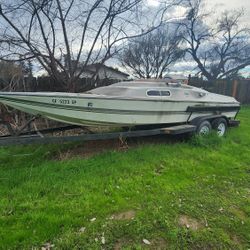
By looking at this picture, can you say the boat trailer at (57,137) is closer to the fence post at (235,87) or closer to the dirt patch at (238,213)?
the dirt patch at (238,213)

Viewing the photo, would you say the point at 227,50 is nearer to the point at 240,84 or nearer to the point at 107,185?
the point at 240,84

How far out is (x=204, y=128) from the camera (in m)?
5.76

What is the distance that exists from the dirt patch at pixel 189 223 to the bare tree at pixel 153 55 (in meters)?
17.0

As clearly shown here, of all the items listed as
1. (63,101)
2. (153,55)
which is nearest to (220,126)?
(63,101)

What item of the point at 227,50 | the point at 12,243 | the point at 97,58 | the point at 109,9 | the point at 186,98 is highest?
the point at 227,50

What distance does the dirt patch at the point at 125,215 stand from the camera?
2.61 m

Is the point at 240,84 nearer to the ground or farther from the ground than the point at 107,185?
farther from the ground

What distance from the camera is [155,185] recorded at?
336cm

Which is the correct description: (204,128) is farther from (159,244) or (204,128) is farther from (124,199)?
(159,244)

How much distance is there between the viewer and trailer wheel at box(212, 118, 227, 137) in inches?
237

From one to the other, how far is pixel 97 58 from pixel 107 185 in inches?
214

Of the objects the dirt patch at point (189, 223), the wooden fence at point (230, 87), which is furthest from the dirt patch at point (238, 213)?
the wooden fence at point (230, 87)

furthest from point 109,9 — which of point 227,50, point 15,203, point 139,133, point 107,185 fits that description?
point 227,50

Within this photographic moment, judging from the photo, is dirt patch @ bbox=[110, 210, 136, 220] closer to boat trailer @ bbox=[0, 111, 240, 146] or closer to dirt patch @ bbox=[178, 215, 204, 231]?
dirt patch @ bbox=[178, 215, 204, 231]
